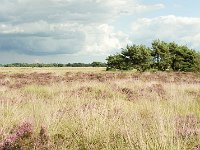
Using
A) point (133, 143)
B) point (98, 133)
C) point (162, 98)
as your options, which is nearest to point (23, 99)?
point (162, 98)

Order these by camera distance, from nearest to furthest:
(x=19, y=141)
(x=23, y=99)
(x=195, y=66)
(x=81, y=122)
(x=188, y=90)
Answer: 1. (x=19, y=141)
2. (x=81, y=122)
3. (x=23, y=99)
4. (x=188, y=90)
5. (x=195, y=66)

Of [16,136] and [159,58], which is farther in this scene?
[159,58]

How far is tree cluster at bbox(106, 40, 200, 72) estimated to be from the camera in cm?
6025

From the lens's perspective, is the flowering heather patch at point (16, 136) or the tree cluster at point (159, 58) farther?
the tree cluster at point (159, 58)

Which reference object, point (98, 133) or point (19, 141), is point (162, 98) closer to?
point (98, 133)

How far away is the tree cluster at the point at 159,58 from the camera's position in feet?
198

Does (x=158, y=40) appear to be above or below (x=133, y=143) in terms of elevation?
above

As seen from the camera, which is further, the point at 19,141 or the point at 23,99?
the point at 23,99

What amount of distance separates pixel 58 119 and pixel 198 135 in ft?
9.89

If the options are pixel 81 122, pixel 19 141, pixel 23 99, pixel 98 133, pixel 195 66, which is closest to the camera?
pixel 19 141

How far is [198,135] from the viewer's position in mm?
7371

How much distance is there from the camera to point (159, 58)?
61469 millimetres

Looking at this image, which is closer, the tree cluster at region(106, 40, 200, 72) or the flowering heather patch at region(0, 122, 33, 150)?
the flowering heather patch at region(0, 122, 33, 150)

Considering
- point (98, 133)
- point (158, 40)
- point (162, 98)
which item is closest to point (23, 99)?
point (162, 98)
